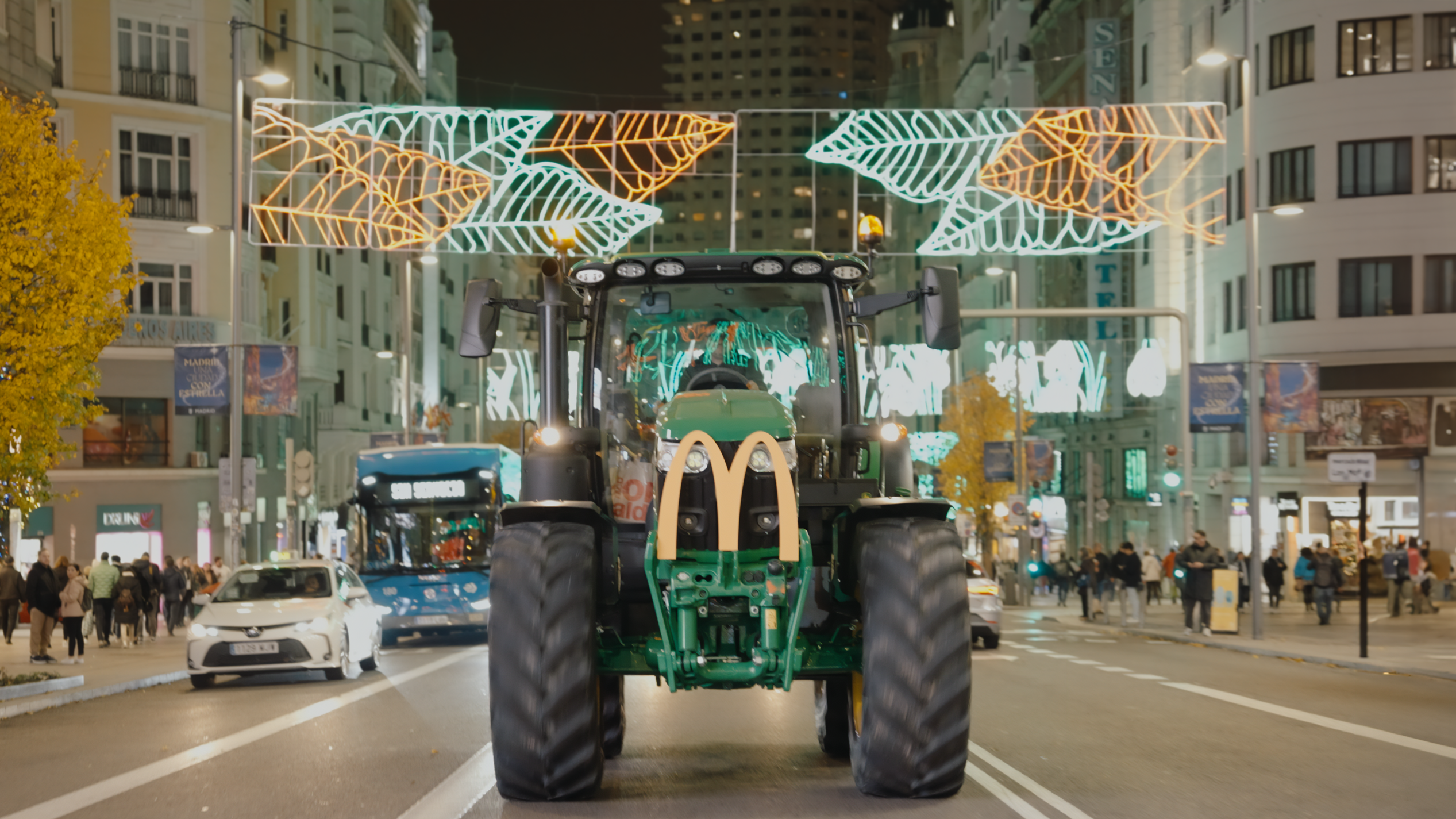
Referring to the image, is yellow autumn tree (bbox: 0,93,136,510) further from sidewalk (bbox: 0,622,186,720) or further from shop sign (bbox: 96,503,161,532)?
shop sign (bbox: 96,503,161,532)

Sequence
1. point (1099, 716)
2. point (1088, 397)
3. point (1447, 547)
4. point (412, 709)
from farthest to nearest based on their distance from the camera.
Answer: point (1088, 397) → point (1447, 547) → point (412, 709) → point (1099, 716)

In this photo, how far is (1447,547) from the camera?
46312mm

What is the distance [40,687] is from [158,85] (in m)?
33.9

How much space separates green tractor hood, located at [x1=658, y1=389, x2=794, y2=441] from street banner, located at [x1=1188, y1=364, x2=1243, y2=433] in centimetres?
2316

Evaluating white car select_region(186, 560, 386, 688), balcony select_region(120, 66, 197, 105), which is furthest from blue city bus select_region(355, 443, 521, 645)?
balcony select_region(120, 66, 197, 105)

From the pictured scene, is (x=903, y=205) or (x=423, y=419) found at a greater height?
(x=903, y=205)

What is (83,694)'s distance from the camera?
66.1 ft

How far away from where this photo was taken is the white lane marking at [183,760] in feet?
34.3

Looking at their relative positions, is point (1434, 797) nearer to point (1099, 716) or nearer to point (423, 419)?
point (1099, 716)

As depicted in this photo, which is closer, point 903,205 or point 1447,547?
point 1447,547

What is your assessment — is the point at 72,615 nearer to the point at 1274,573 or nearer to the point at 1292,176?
the point at 1274,573

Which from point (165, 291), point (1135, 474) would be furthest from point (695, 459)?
point (1135, 474)

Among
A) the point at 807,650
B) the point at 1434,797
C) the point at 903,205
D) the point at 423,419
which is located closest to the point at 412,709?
the point at 807,650

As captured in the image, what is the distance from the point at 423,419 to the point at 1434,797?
3033 inches
